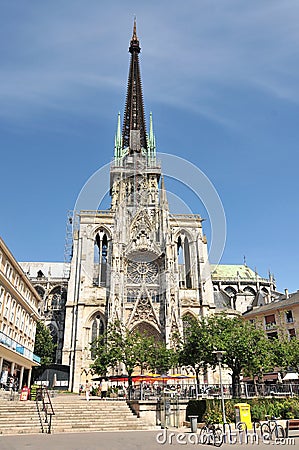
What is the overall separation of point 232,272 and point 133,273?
1023 inches

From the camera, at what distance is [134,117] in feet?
222

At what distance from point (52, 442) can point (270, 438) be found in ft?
24.4

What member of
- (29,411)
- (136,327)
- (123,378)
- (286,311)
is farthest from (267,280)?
(29,411)

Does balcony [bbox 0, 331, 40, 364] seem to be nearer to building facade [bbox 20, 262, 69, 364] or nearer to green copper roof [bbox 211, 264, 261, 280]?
building facade [bbox 20, 262, 69, 364]

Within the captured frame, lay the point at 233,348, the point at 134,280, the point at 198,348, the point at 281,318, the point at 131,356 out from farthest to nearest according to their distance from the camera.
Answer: the point at 134,280, the point at 281,318, the point at 131,356, the point at 198,348, the point at 233,348

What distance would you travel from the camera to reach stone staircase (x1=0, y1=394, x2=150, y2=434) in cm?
1423

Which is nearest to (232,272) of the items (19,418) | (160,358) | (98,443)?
(160,358)

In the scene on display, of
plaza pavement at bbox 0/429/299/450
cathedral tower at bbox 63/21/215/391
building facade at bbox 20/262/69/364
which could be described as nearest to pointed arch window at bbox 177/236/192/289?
cathedral tower at bbox 63/21/215/391

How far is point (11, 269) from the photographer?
94.4 feet

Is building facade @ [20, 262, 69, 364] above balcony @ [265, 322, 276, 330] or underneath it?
above

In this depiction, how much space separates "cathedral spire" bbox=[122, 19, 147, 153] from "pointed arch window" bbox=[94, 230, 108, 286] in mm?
21758

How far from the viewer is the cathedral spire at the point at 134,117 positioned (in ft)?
212

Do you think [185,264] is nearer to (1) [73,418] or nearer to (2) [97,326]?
(2) [97,326]

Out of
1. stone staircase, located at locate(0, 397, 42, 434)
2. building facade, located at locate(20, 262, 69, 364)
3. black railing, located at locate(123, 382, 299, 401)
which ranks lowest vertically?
stone staircase, located at locate(0, 397, 42, 434)
